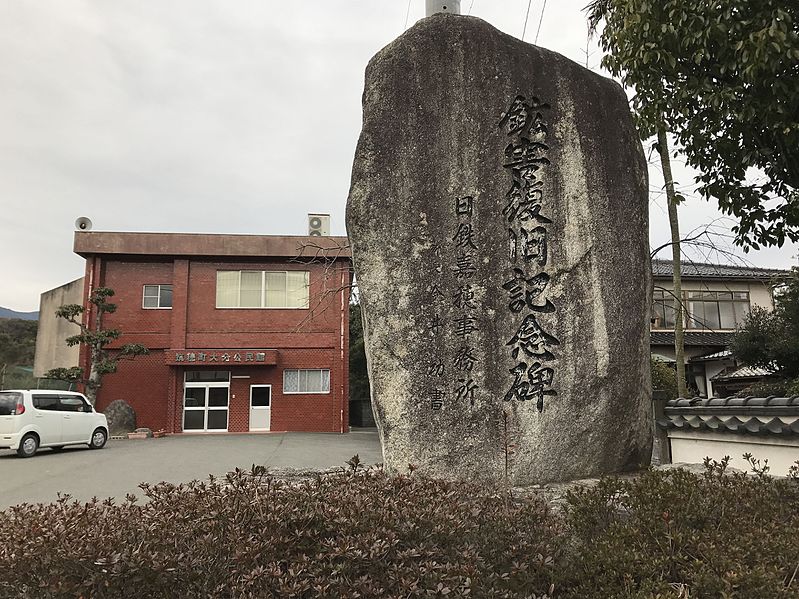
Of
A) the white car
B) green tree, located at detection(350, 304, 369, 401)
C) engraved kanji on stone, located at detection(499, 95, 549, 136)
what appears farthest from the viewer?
green tree, located at detection(350, 304, 369, 401)

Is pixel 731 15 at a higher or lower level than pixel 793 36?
higher

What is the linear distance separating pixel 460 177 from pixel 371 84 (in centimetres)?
131

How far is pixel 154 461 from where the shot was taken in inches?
547

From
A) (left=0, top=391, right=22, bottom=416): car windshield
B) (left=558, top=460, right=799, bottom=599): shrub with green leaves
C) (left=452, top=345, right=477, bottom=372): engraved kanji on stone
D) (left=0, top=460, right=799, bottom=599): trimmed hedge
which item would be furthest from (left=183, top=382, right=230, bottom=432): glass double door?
(left=558, top=460, right=799, bottom=599): shrub with green leaves

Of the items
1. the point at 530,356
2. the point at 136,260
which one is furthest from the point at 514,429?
the point at 136,260

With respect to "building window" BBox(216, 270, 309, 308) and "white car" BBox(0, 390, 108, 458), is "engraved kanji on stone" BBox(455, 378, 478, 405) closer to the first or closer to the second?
"white car" BBox(0, 390, 108, 458)

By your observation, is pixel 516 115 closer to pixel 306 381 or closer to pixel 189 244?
pixel 306 381

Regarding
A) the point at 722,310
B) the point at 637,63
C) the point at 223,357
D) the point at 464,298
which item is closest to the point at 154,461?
the point at 223,357

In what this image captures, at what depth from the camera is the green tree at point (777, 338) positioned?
1556cm

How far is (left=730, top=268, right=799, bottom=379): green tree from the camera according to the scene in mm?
15562

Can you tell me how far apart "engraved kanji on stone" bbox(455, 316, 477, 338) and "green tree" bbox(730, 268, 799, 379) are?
13348 millimetres

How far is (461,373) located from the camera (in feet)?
17.9

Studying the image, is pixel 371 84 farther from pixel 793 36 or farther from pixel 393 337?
pixel 793 36

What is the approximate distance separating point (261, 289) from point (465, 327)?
18.4 meters
